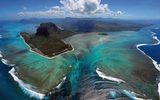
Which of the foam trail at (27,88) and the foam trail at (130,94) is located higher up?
the foam trail at (130,94)

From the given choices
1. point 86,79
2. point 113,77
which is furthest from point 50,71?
point 113,77

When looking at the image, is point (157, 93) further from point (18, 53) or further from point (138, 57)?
point (18, 53)

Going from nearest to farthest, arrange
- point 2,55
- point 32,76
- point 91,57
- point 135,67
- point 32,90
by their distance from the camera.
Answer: point 32,90 < point 32,76 < point 135,67 < point 91,57 < point 2,55

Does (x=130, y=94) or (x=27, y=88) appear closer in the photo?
(x=130, y=94)

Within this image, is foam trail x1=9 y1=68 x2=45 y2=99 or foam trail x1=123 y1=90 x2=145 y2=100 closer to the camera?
foam trail x1=123 y1=90 x2=145 y2=100

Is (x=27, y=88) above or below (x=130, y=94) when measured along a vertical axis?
below

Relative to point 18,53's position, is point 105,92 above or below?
above

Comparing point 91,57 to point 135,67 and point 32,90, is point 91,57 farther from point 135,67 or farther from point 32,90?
point 32,90

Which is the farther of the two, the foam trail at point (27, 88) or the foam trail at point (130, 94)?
the foam trail at point (27, 88)

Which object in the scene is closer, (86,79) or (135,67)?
(86,79)

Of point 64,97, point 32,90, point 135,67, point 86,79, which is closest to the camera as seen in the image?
point 64,97

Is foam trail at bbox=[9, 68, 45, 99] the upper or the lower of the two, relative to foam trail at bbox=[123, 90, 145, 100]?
lower
